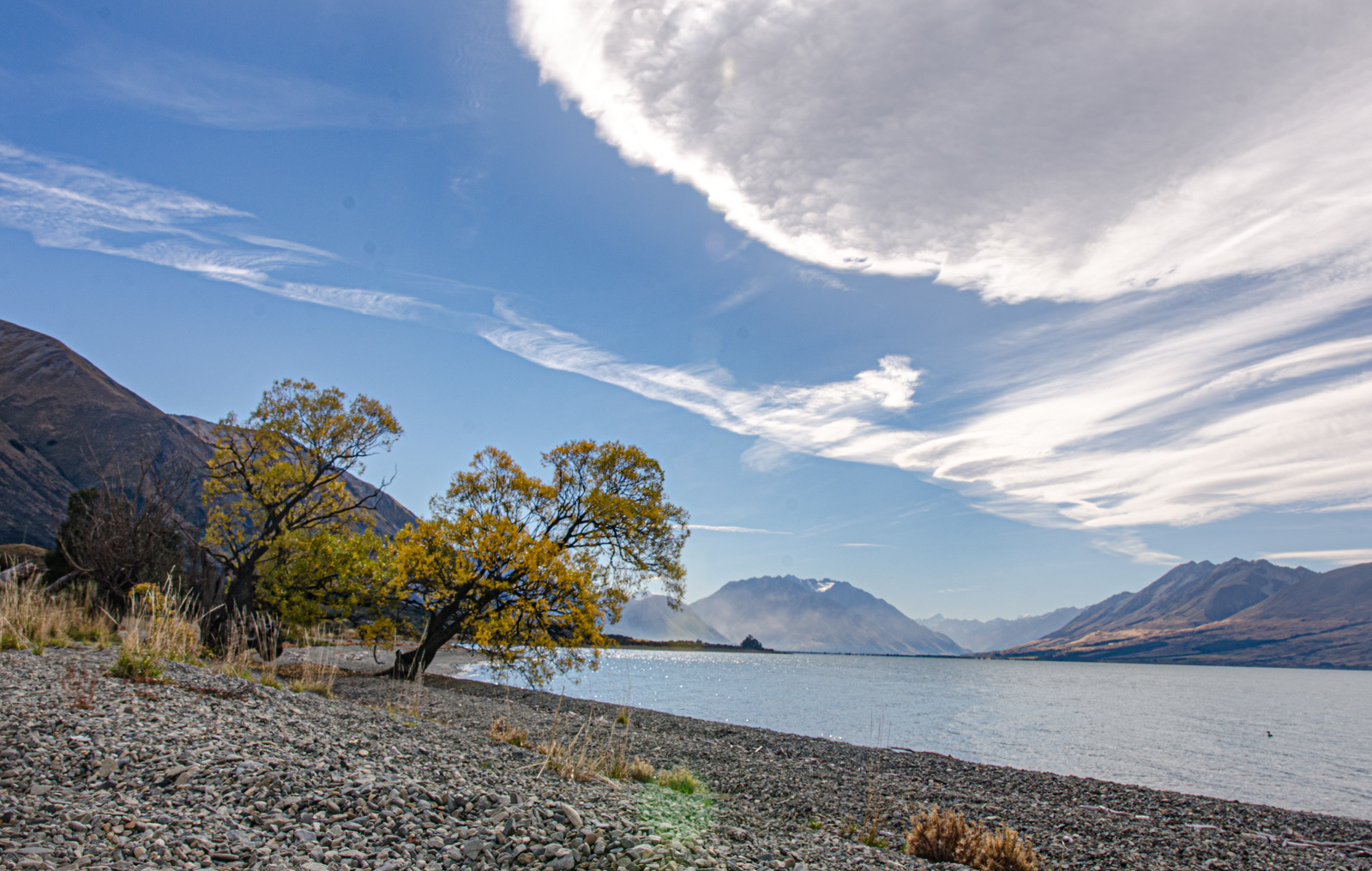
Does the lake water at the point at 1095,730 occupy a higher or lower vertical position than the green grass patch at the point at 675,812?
lower

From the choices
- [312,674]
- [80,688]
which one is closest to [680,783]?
[80,688]

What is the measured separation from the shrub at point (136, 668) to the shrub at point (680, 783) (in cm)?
800

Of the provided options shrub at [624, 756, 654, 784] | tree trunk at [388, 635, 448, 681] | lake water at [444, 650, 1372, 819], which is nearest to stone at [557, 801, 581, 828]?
shrub at [624, 756, 654, 784]

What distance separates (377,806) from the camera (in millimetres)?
5988

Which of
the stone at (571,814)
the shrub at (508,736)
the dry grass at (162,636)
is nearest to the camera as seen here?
the stone at (571,814)

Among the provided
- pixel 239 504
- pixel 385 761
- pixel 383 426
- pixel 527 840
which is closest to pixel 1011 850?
pixel 527 840

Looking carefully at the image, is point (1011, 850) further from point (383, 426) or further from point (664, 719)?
point (383, 426)

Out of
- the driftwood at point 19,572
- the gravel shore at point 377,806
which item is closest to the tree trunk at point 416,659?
the gravel shore at point 377,806

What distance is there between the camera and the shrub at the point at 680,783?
1049 centimetres

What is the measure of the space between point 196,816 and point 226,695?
5455 millimetres

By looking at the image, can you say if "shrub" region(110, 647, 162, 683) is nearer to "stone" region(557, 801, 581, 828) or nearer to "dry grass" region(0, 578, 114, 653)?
"dry grass" region(0, 578, 114, 653)

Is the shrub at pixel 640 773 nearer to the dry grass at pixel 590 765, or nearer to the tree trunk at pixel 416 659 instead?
the dry grass at pixel 590 765

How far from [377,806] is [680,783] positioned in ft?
20.1

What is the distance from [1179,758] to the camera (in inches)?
1161
